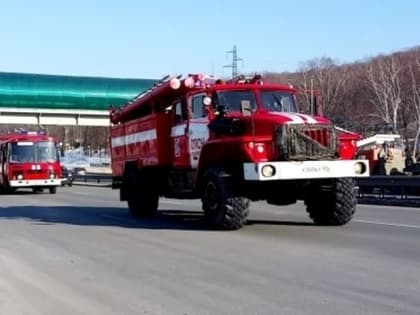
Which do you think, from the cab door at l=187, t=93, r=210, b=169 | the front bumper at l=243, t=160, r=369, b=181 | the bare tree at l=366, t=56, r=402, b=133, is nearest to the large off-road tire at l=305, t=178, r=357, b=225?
the front bumper at l=243, t=160, r=369, b=181

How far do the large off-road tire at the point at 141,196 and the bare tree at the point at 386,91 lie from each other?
50450 mm

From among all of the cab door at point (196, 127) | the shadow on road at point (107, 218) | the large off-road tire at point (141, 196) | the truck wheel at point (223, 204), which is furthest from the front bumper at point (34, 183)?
the truck wheel at point (223, 204)

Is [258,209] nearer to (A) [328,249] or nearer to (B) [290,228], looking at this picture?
(B) [290,228]

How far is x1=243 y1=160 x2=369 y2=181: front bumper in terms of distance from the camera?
14.4 m

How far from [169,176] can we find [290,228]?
3.29 meters

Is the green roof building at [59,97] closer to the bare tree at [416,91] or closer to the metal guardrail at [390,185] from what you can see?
the bare tree at [416,91]

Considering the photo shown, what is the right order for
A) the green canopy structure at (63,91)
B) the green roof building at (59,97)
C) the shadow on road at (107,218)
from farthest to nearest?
1. the green roof building at (59,97)
2. the green canopy structure at (63,91)
3. the shadow on road at (107,218)

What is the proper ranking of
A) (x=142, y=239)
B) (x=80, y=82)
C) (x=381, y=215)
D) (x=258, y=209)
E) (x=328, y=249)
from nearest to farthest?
(x=328, y=249) < (x=142, y=239) < (x=381, y=215) < (x=258, y=209) < (x=80, y=82)

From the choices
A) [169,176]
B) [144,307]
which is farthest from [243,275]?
[169,176]

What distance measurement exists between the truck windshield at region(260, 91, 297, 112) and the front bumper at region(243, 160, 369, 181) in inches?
72.7

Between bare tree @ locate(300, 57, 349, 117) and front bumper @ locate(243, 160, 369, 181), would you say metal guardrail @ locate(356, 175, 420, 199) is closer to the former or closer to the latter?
front bumper @ locate(243, 160, 369, 181)

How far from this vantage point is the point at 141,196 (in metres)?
19.5

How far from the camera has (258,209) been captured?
21.8 metres

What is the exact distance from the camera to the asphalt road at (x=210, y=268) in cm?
855
